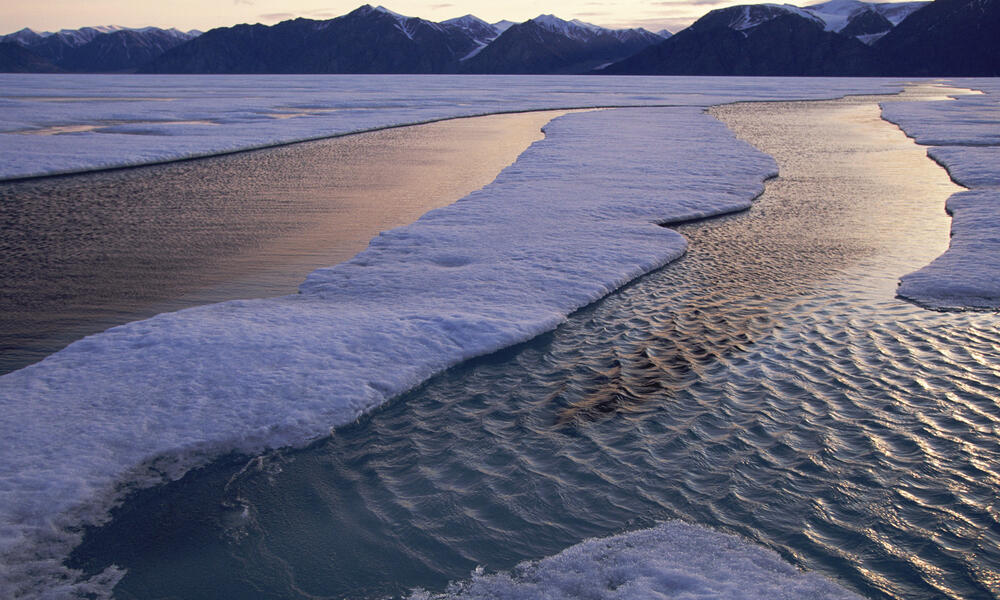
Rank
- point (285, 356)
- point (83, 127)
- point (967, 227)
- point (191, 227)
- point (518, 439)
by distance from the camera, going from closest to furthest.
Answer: point (518, 439), point (285, 356), point (967, 227), point (191, 227), point (83, 127)

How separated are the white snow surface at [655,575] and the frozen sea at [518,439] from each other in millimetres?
18

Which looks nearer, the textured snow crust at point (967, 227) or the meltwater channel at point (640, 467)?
Result: the meltwater channel at point (640, 467)

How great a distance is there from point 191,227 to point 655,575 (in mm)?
12338

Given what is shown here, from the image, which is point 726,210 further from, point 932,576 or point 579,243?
point 932,576

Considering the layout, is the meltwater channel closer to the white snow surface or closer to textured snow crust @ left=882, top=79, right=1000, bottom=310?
the white snow surface

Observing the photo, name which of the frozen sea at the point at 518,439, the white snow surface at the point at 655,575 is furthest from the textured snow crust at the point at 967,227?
the white snow surface at the point at 655,575

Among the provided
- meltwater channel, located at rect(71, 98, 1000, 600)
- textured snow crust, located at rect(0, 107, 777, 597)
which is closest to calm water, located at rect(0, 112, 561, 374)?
textured snow crust, located at rect(0, 107, 777, 597)

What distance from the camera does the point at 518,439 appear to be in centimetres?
600

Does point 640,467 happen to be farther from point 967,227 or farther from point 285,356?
point 967,227

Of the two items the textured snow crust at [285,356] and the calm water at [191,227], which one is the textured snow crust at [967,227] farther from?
the calm water at [191,227]

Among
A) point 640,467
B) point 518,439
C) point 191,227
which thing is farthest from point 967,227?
point 191,227

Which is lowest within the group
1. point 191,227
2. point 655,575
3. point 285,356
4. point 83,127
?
point 655,575

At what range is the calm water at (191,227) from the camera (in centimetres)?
947

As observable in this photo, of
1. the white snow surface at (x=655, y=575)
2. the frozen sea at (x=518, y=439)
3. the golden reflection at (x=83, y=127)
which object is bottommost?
the white snow surface at (x=655, y=575)
